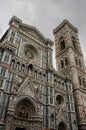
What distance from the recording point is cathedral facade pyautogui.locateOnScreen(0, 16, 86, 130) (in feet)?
53.3

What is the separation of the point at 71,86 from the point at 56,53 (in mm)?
14129

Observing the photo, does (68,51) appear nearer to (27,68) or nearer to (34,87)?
(27,68)

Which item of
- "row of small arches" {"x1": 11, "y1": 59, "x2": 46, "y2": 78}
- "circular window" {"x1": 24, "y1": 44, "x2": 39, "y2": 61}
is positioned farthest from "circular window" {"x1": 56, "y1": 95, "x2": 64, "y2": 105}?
"circular window" {"x1": 24, "y1": 44, "x2": 39, "y2": 61}

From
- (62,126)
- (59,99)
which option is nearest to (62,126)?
(62,126)

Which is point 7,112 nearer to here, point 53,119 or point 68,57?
point 53,119

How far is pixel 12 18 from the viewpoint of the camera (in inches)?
924

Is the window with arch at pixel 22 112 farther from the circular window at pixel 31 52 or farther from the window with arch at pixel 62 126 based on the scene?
the circular window at pixel 31 52

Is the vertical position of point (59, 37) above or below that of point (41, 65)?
above

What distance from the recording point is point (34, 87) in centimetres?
1927

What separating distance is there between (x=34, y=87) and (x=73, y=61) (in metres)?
14.5

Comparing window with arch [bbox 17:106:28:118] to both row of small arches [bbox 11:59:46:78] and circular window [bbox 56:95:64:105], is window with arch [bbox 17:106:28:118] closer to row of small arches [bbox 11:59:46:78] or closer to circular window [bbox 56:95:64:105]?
row of small arches [bbox 11:59:46:78]

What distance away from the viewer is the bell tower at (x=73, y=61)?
23922mm

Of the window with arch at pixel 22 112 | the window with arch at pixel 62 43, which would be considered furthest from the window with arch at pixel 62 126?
the window with arch at pixel 62 43

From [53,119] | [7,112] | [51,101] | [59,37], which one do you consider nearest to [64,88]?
[51,101]
